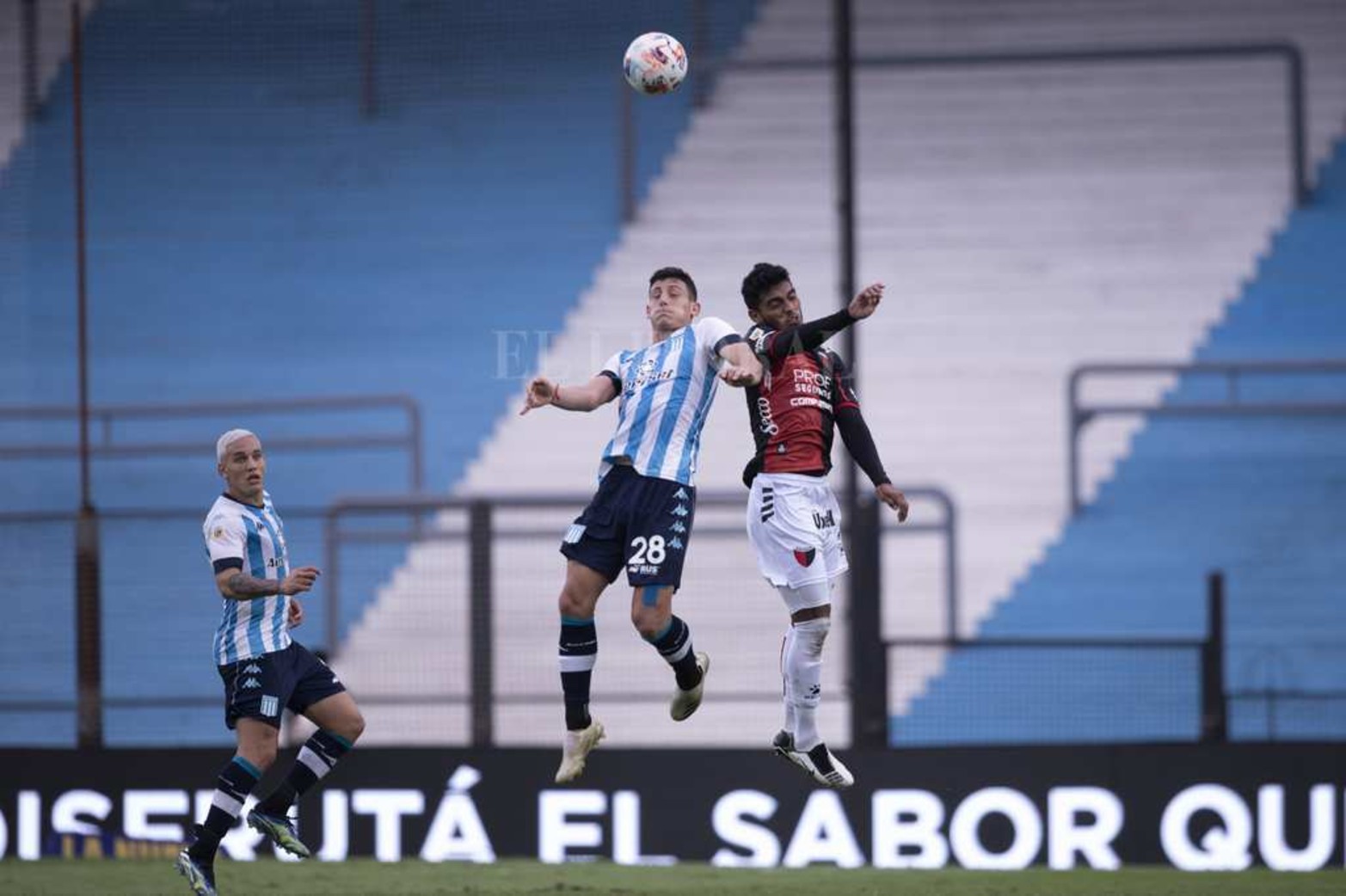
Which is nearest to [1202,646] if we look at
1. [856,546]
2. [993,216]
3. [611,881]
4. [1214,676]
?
[1214,676]

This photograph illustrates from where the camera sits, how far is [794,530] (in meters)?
9.38

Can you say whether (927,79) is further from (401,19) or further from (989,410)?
(401,19)

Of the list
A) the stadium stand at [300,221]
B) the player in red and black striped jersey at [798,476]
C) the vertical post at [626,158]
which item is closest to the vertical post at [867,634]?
the player in red and black striped jersey at [798,476]

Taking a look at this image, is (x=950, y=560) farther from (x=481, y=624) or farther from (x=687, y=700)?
(x=687, y=700)

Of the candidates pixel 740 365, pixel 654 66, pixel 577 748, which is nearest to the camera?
pixel 740 365

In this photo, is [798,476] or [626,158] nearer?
[798,476]

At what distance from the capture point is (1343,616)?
14617 millimetres

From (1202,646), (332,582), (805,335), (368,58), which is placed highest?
(368,58)

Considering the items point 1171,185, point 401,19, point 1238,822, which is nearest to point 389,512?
point 401,19

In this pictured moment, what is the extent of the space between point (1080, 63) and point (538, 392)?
9419 millimetres

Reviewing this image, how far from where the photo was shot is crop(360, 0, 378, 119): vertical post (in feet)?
46.2

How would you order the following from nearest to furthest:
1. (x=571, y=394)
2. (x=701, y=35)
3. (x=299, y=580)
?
(x=299, y=580) → (x=571, y=394) → (x=701, y=35)

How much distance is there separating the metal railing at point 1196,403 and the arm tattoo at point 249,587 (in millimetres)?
6476

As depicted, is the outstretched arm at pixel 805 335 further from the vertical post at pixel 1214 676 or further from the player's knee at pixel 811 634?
the vertical post at pixel 1214 676
